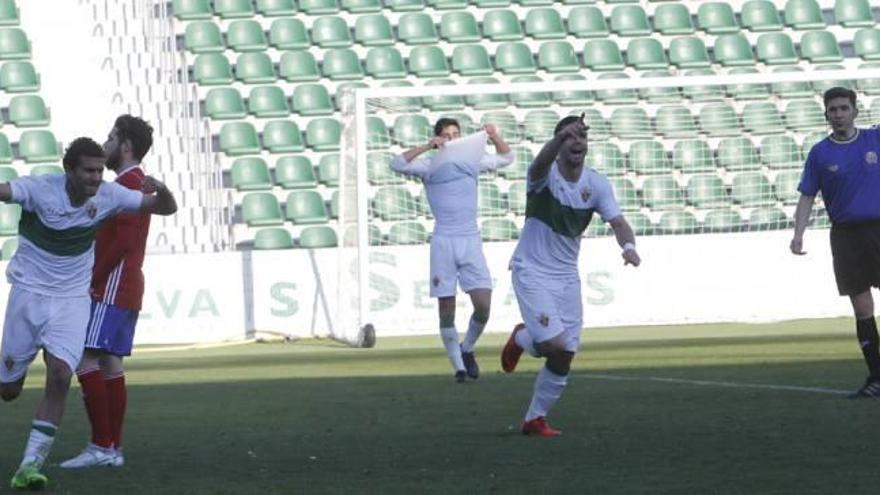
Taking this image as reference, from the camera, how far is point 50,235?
8719 millimetres

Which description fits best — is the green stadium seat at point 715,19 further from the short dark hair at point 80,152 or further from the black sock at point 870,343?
the short dark hair at point 80,152

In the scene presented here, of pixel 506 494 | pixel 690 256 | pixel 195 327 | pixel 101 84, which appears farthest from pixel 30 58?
pixel 506 494

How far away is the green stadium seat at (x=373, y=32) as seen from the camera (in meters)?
27.2

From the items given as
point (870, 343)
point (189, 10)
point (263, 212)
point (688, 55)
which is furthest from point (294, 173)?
point (870, 343)

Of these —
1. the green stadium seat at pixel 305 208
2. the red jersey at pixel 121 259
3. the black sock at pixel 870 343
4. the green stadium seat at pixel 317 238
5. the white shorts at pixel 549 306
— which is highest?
the red jersey at pixel 121 259

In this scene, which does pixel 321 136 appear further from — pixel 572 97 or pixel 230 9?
pixel 572 97

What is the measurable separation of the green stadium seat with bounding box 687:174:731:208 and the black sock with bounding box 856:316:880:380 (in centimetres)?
1256

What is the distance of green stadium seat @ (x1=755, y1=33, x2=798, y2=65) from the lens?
90.9ft

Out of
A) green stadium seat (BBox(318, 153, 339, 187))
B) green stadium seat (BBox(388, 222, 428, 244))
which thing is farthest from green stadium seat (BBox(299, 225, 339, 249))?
green stadium seat (BBox(318, 153, 339, 187))

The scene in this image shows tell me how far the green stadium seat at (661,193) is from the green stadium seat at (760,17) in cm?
423

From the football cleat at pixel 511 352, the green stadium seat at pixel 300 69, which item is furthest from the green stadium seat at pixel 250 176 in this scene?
the football cleat at pixel 511 352

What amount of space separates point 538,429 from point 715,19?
18.6 meters

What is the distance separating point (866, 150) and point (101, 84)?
15.9 m

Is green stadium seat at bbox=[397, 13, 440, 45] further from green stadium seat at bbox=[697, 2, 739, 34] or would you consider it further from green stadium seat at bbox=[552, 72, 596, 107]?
green stadium seat at bbox=[697, 2, 739, 34]
